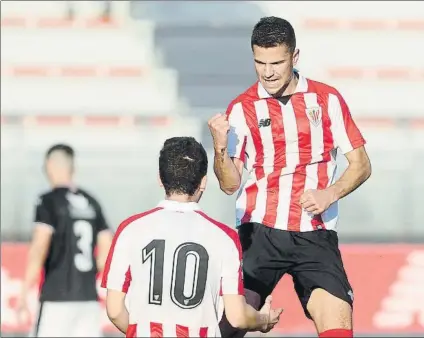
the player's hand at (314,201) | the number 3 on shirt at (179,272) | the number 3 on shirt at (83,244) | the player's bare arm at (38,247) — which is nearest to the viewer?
the number 3 on shirt at (179,272)

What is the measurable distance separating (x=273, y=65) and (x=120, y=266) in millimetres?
1100

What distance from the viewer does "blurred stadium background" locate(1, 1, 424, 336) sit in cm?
843

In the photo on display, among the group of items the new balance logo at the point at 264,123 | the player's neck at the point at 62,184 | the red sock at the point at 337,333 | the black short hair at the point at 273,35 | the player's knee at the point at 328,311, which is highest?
the black short hair at the point at 273,35

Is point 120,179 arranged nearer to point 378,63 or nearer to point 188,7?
point 188,7

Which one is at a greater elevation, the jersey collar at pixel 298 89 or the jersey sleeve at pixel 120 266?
the jersey collar at pixel 298 89

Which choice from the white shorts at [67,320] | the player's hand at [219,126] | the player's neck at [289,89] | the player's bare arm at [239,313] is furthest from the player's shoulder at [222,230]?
the white shorts at [67,320]

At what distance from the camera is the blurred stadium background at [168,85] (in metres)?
8.43

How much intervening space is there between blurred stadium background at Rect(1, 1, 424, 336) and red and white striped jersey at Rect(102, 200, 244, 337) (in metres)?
4.83

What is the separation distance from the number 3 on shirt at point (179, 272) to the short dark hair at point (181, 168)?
179 millimetres

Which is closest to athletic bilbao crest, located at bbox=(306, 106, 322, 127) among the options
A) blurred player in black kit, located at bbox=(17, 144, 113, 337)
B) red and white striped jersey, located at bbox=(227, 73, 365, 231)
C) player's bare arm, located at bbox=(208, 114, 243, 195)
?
red and white striped jersey, located at bbox=(227, 73, 365, 231)

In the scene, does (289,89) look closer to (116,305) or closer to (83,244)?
(116,305)

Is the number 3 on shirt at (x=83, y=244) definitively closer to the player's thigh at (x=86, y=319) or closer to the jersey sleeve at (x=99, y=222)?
the jersey sleeve at (x=99, y=222)

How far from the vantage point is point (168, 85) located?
9125mm

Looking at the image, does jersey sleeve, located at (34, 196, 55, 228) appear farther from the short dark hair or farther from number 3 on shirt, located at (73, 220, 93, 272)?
the short dark hair
